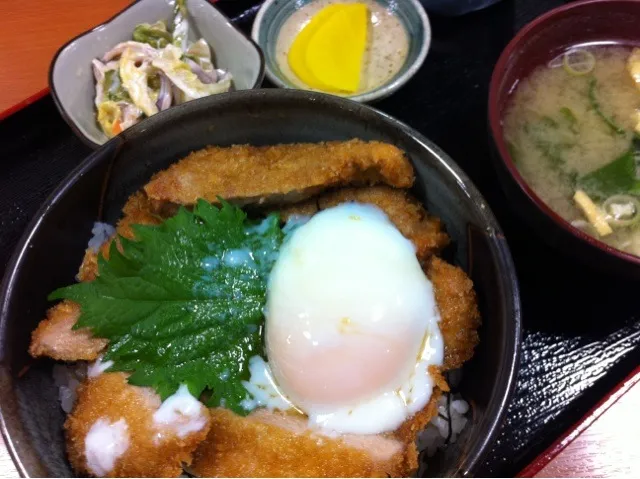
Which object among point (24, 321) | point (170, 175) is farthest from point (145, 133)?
point (24, 321)

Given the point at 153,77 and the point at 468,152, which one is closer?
the point at 468,152

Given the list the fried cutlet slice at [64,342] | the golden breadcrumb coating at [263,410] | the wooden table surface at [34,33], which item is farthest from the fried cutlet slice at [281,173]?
the wooden table surface at [34,33]

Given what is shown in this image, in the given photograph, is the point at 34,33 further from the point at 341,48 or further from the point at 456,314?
the point at 456,314

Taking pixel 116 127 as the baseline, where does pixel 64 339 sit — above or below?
below

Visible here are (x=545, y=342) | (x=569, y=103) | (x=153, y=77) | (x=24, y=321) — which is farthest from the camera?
(x=153, y=77)

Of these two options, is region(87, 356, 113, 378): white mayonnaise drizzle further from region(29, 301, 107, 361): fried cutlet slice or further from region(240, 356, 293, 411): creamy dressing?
region(240, 356, 293, 411): creamy dressing

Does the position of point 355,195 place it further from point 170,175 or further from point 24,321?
point 24,321

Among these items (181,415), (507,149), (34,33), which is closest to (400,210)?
(507,149)
